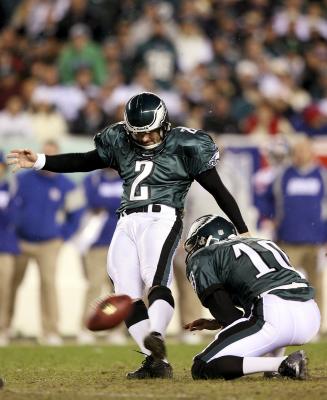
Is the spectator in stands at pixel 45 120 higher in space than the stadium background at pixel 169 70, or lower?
lower

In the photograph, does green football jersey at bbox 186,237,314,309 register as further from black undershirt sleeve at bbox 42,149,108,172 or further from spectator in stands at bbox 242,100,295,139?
spectator in stands at bbox 242,100,295,139

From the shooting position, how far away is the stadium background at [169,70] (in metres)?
A: 14.1

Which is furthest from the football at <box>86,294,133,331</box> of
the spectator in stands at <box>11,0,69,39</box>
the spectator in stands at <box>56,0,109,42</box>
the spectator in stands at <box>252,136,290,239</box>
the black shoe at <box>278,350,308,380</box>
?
the spectator in stands at <box>11,0,69,39</box>

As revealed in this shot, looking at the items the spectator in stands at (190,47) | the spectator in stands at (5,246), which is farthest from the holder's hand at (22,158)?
the spectator in stands at (190,47)

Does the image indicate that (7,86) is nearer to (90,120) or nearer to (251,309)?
(90,120)

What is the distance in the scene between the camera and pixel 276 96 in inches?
627

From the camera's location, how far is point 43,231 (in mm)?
12070

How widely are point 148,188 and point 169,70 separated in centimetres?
898

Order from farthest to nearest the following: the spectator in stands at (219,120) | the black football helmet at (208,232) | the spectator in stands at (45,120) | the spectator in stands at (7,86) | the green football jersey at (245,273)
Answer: the spectator in stands at (7,86), the spectator in stands at (219,120), the spectator in stands at (45,120), the black football helmet at (208,232), the green football jersey at (245,273)

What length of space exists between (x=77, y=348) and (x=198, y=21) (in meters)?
7.43

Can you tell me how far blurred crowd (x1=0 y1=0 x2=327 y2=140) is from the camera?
1479cm

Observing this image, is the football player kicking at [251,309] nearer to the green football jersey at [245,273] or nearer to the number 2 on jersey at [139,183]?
the green football jersey at [245,273]

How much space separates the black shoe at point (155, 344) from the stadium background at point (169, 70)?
6.31 meters

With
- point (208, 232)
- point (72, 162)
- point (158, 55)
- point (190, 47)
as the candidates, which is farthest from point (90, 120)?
point (208, 232)
